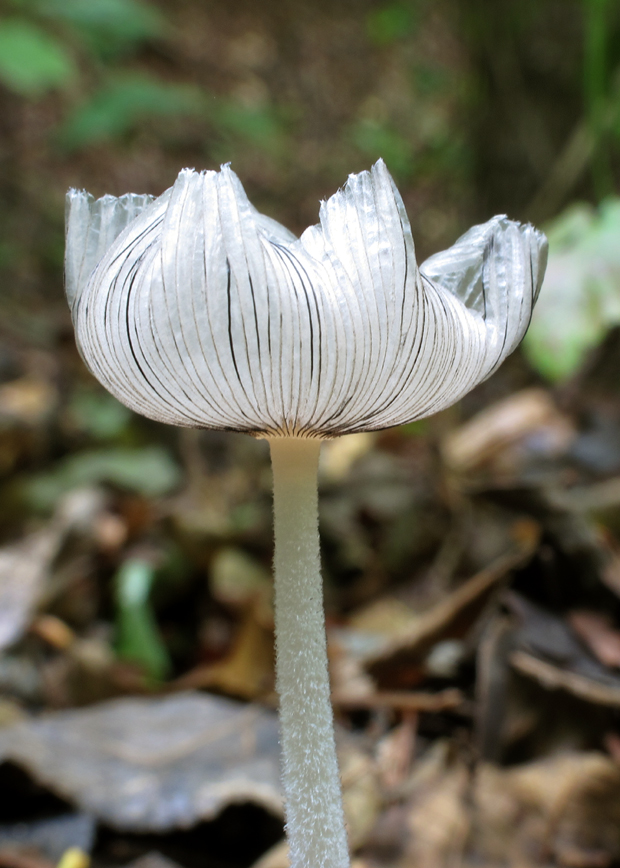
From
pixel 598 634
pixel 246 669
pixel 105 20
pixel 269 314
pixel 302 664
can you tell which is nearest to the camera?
pixel 269 314

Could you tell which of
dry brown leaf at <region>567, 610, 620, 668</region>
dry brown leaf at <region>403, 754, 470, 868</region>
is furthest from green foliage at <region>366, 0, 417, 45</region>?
dry brown leaf at <region>403, 754, 470, 868</region>

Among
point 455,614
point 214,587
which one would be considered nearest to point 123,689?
point 214,587

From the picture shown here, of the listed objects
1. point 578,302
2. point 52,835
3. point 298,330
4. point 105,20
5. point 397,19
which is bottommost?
point 52,835

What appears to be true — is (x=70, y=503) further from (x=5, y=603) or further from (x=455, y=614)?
(x=455, y=614)

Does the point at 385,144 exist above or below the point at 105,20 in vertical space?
above

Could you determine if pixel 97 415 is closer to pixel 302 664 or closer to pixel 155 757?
pixel 155 757

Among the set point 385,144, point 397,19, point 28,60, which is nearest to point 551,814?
point 28,60
